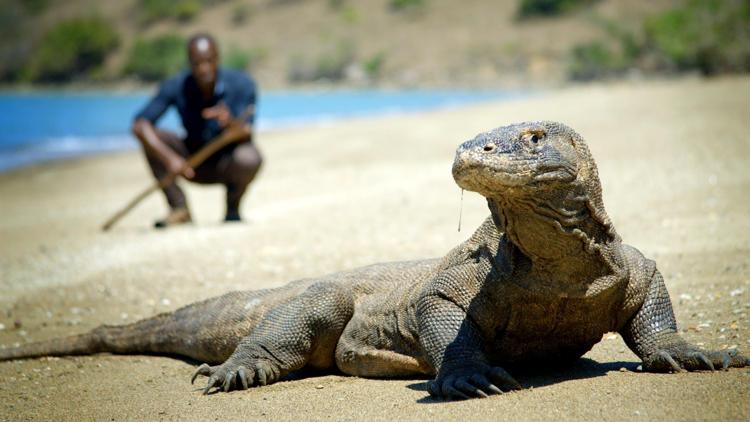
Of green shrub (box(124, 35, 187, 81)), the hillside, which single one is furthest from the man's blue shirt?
green shrub (box(124, 35, 187, 81))

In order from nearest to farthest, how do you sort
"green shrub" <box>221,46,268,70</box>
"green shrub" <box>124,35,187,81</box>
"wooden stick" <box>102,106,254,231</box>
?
"wooden stick" <box>102,106,254,231</box>
"green shrub" <box>221,46,268,70</box>
"green shrub" <box>124,35,187,81</box>

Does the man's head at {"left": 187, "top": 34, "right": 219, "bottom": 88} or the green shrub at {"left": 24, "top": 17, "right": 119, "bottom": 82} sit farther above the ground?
the man's head at {"left": 187, "top": 34, "right": 219, "bottom": 88}

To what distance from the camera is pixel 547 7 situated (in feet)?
275

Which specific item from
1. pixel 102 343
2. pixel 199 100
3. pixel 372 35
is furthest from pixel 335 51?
pixel 102 343

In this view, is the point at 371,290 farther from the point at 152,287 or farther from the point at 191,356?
the point at 152,287

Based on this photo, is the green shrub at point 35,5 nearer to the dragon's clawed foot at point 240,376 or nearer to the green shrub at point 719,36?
the green shrub at point 719,36

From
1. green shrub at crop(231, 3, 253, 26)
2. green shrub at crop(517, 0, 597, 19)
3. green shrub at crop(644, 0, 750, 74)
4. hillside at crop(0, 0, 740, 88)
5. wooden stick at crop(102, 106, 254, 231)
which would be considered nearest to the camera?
wooden stick at crop(102, 106, 254, 231)

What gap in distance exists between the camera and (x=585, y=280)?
4.64m

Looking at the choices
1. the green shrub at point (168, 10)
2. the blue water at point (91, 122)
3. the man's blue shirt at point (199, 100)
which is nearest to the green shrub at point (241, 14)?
the green shrub at point (168, 10)

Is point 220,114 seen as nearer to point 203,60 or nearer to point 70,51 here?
point 203,60

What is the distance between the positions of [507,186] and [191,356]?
3018 mm

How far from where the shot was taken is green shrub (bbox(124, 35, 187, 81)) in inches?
3548

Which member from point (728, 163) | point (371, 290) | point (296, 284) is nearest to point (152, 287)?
point (296, 284)

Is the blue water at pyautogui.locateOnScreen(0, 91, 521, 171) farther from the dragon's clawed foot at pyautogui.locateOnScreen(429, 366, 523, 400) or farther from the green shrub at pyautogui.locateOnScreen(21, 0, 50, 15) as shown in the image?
the green shrub at pyautogui.locateOnScreen(21, 0, 50, 15)
